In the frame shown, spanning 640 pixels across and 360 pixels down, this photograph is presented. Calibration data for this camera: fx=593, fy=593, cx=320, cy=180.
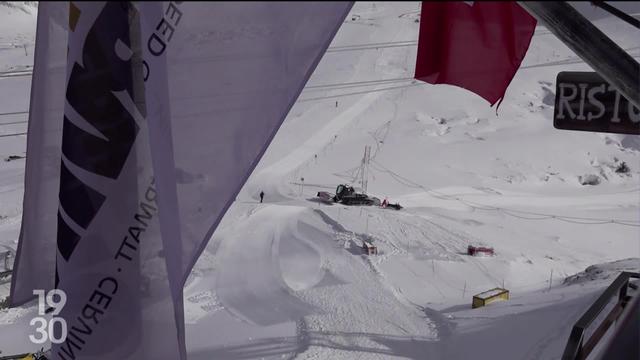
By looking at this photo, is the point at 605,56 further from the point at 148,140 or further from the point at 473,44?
the point at 148,140

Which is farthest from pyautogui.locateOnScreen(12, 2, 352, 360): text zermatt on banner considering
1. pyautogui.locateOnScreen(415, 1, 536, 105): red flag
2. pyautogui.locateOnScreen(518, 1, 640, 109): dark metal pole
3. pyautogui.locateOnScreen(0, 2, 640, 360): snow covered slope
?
pyautogui.locateOnScreen(518, 1, 640, 109): dark metal pole

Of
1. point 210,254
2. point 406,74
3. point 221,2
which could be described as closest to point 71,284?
point 221,2

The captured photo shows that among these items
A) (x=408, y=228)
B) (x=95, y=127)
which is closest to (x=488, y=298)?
(x=408, y=228)

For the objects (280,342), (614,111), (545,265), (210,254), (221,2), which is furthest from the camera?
(545,265)

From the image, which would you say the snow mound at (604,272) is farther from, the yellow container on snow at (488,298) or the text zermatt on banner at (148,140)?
the text zermatt on banner at (148,140)

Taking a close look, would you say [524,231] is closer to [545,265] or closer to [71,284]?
[545,265]

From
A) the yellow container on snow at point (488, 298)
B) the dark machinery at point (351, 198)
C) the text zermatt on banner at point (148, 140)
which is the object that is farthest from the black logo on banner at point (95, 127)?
the dark machinery at point (351, 198)
